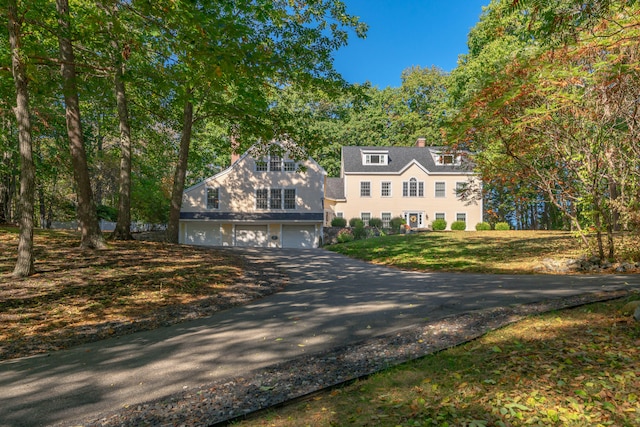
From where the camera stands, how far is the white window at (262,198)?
92.1ft

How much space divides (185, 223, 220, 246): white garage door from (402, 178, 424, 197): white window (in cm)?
1740

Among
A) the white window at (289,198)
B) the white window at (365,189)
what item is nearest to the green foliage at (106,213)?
the white window at (289,198)

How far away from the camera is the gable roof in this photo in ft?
113

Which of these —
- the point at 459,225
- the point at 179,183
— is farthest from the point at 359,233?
the point at 179,183

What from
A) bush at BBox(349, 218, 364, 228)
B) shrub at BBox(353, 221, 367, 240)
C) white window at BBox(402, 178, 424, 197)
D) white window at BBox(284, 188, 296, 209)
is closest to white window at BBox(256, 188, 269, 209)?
white window at BBox(284, 188, 296, 209)

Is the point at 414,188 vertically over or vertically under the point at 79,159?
over

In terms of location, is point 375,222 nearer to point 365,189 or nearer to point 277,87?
point 365,189

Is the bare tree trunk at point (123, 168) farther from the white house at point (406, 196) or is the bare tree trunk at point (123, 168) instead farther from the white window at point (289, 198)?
the white house at point (406, 196)

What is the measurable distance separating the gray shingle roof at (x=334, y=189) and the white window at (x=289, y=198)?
6.88m

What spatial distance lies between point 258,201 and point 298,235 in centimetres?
405

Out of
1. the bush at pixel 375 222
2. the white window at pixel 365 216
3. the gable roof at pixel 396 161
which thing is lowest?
the bush at pixel 375 222

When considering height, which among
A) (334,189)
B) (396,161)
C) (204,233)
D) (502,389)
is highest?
(396,161)

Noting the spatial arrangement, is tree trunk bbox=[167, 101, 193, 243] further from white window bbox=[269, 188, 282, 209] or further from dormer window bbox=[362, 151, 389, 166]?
dormer window bbox=[362, 151, 389, 166]

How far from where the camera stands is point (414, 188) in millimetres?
34375
